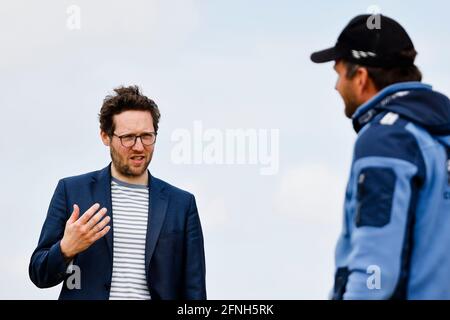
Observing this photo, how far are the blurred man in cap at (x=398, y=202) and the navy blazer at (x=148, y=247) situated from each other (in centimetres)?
253

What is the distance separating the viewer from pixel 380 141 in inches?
191

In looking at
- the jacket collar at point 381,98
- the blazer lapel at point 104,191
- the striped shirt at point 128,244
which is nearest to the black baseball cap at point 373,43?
the jacket collar at point 381,98

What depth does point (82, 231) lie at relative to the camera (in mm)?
6941

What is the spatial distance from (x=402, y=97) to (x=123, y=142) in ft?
10.2

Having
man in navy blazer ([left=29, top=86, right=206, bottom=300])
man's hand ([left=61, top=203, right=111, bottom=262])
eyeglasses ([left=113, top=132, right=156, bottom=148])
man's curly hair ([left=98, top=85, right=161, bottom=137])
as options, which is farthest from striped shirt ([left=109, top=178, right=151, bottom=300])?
man's curly hair ([left=98, top=85, right=161, bottom=137])

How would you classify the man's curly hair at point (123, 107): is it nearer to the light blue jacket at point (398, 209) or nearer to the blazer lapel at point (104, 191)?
the blazer lapel at point (104, 191)

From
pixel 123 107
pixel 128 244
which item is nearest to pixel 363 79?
pixel 128 244

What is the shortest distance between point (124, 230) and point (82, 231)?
17.4 inches

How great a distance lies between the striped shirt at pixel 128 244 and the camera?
7109 millimetres

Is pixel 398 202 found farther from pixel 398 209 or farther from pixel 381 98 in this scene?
pixel 381 98

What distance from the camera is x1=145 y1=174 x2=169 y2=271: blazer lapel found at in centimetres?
720

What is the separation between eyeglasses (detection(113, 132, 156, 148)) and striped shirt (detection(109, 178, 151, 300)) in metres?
0.39
